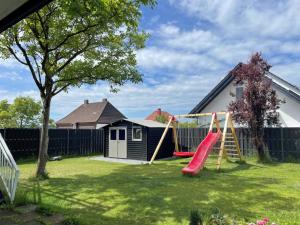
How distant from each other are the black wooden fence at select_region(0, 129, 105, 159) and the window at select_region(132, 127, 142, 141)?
15.2 ft

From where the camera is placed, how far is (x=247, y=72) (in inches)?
542

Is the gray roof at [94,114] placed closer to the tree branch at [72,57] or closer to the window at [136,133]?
the window at [136,133]

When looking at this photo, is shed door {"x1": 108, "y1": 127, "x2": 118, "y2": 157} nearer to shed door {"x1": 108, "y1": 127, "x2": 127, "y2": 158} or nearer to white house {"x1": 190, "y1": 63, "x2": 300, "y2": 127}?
shed door {"x1": 108, "y1": 127, "x2": 127, "y2": 158}

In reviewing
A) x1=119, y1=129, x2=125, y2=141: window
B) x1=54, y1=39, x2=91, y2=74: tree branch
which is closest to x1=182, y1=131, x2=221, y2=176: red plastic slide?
x1=54, y1=39, x2=91, y2=74: tree branch

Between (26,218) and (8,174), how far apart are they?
1.55 m

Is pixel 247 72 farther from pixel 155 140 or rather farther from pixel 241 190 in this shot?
pixel 241 190

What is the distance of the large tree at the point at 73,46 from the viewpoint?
864cm

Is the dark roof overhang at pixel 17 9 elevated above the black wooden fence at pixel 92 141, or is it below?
above

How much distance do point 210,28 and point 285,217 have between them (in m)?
6.98

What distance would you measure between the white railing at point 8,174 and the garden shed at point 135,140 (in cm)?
1051

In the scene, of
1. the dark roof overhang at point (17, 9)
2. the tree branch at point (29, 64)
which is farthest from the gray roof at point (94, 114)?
the dark roof overhang at point (17, 9)

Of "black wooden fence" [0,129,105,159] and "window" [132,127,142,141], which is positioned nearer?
"black wooden fence" [0,129,105,159]

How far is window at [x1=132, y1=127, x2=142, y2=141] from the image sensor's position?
16.7 metres

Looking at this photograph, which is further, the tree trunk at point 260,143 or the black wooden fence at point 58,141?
the black wooden fence at point 58,141
